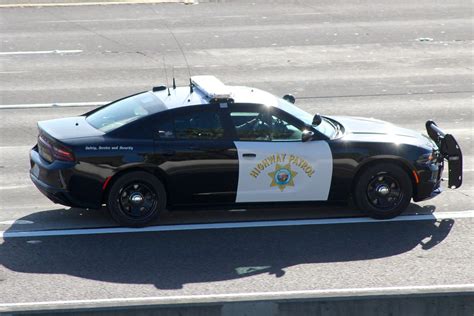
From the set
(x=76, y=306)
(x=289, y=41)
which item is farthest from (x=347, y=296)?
(x=289, y=41)

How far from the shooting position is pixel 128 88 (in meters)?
18.0

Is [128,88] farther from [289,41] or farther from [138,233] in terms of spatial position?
[138,233]

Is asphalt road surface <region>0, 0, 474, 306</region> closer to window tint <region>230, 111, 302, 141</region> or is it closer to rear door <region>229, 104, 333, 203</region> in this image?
rear door <region>229, 104, 333, 203</region>

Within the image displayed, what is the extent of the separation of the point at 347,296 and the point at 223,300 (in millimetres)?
906

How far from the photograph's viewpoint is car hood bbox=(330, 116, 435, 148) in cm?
Result: 1159

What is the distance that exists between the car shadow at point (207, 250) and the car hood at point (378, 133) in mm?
940

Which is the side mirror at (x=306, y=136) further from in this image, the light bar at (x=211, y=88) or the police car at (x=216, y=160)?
the light bar at (x=211, y=88)

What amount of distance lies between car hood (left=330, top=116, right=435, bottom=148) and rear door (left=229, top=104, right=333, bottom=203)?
1.79 feet

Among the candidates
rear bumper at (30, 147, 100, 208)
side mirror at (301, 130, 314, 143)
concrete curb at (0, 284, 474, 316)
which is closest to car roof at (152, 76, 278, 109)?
side mirror at (301, 130, 314, 143)

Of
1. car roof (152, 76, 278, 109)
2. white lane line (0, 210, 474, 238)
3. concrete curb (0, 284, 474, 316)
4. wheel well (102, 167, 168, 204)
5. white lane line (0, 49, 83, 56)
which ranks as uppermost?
white lane line (0, 49, 83, 56)

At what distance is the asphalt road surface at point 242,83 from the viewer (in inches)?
390

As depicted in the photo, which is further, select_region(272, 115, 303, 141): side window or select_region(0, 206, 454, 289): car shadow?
select_region(272, 115, 303, 141): side window

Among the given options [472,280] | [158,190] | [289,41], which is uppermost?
[289,41]

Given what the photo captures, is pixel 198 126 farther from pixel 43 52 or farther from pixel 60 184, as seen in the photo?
pixel 43 52
